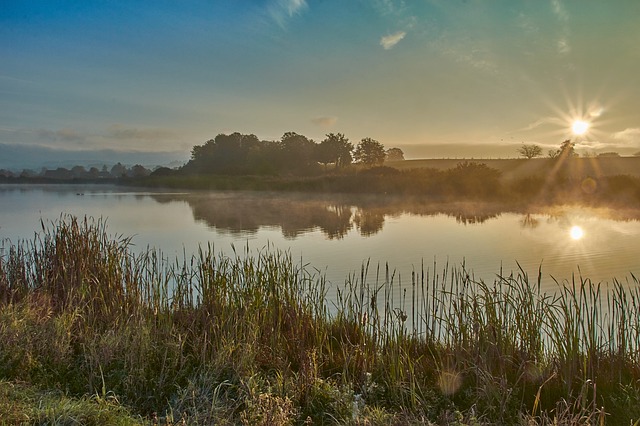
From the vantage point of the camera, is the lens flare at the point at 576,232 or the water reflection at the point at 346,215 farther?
the water reflection at the point at 346,215

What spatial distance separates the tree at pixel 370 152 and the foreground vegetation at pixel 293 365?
4683cm

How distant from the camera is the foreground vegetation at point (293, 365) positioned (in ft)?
9.69

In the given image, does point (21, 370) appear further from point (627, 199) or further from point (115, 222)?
point (627, 199)

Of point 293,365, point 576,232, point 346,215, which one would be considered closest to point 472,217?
point 576,232

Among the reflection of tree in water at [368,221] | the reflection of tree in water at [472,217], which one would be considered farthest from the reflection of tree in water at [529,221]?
the reflection of tree in water at [368,221]

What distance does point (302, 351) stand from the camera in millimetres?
3695

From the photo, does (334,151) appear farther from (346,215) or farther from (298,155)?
(346,215)

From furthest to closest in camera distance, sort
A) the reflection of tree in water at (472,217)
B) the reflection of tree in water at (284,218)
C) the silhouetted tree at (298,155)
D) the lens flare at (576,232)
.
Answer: the silhouetted tree at (298,155), the reflection of tree in water at (472,217), the reflection of tree in water at (284,218), the lens flare at (576,232)

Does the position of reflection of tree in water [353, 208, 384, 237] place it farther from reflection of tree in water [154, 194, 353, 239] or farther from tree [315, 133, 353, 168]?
tree [315, 133, 353, 168]

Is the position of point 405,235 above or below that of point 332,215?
below

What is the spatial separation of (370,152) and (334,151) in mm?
3964

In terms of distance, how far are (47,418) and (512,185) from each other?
26183 millimetres

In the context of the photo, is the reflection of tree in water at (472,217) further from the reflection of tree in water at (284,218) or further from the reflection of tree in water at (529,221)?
the reflection of tree in water at (284,218)

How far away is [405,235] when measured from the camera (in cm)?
1386
